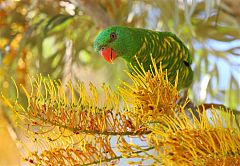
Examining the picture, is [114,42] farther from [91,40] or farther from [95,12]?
[91,40]

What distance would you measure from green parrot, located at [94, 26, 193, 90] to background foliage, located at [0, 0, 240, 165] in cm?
48

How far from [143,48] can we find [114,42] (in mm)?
48

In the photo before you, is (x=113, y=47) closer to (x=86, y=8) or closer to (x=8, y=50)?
(x=86, y=8)

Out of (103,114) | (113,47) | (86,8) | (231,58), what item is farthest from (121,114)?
(231,58)

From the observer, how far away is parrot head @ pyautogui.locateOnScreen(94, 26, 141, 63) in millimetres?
612

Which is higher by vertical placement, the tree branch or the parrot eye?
the tree branch

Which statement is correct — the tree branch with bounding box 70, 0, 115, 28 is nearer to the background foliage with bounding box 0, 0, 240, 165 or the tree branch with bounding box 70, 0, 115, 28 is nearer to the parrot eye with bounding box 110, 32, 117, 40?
the background foliage with bounding box 0, 0, 240, 165

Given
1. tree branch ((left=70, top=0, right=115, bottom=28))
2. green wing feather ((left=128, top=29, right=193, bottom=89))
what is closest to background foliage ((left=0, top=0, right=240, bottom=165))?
tree branch ((left=70, top=0, right=115, bottom=28))

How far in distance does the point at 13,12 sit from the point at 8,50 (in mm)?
140

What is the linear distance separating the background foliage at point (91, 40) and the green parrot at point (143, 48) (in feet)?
1.58

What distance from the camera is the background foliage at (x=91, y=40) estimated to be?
4.06 feet

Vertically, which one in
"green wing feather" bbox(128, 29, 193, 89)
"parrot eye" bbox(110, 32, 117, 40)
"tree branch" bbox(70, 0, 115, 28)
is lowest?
"green wing feather" bbox(128, 29, 193, 89)

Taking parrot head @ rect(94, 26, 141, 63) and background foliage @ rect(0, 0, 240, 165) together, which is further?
background foliage @ rect(0, 0, 240, 165)

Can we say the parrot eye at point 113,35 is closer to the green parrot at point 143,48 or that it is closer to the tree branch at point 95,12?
the green parrot at point 143,48
